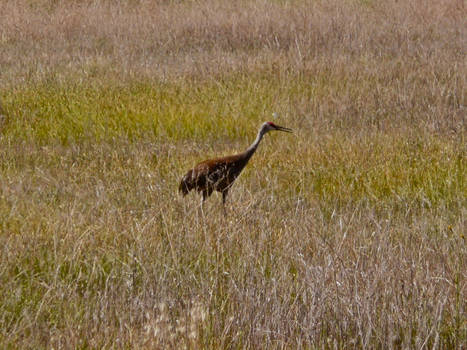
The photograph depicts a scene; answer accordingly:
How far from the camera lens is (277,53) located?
37.4 feet

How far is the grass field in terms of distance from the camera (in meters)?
3.95

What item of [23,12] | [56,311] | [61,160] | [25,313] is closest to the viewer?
[25,313]

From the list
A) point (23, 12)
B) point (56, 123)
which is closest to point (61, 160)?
point (56, 123)

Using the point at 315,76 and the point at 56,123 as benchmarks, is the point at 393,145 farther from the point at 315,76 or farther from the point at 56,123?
the point at 56,123

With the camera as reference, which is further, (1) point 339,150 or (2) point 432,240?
(1) point 339,150

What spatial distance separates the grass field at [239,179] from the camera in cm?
395

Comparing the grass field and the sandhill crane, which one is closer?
the grass field

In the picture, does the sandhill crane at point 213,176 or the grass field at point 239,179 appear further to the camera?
the sandhill crane at point 213,176

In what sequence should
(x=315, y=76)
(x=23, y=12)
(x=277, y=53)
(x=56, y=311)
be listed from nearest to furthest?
(x=56, y=311)
(x=315, y=76)
(x=277, y=53)
(x=23, y=12)

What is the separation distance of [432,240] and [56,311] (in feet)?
7.61

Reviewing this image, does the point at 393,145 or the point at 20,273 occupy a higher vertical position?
the point at 20,273

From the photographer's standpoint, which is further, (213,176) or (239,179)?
(239,179)

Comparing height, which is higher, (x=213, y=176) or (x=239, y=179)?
(x=213, y=176)

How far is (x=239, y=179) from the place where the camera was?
277 inches
